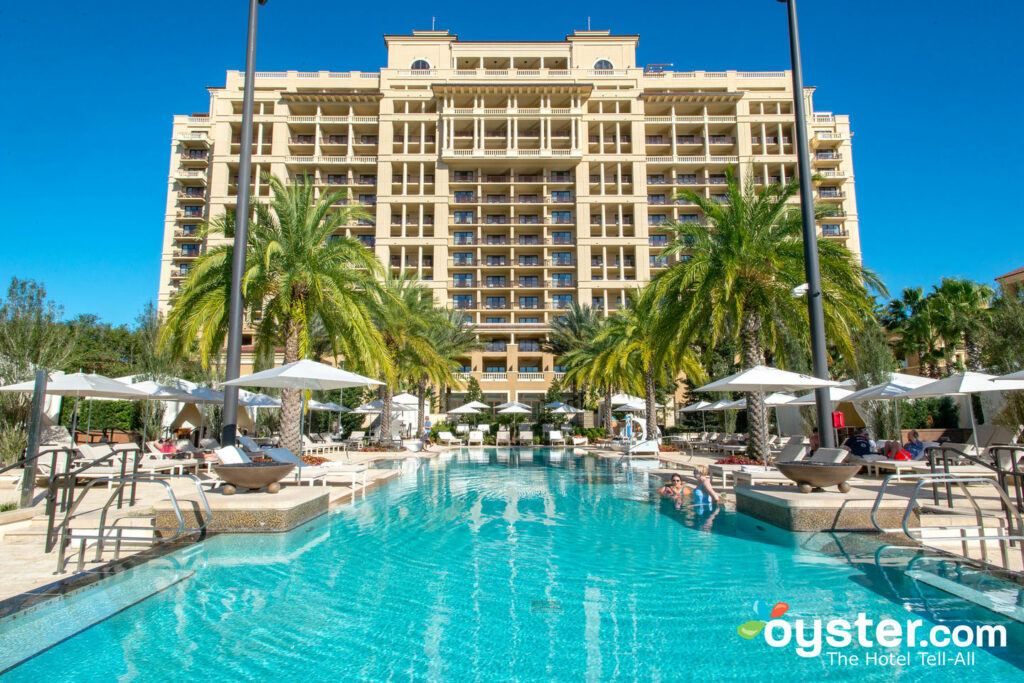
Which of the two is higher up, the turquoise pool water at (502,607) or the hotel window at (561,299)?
the hotel window at (561,299)

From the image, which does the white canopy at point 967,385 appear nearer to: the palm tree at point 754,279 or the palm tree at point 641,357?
the palm tree at point 754,279

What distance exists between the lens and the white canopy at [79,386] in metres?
10.1

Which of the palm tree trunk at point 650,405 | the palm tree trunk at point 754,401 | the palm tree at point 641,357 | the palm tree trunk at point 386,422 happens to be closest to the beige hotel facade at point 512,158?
the palm tree at point 641,357

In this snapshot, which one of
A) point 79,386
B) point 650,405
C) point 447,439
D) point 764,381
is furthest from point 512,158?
point 79,386

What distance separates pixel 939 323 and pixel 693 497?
23.5 metres

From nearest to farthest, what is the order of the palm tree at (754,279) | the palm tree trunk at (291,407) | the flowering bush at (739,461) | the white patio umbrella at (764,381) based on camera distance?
the white patio umbrella at (764,381), the palm tree at (754,279), the palm tree trunk at (291,407), the flowering bush at (739,461)

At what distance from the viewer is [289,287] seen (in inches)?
492

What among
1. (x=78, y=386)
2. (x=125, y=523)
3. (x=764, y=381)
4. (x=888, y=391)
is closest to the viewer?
(x=125, y=523)

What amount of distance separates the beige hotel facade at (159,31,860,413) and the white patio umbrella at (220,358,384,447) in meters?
35.6

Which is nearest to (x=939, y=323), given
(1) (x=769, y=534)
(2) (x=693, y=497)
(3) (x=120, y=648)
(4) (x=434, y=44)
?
(2) (x=693, y=497)

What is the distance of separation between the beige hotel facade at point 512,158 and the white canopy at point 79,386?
117 ft

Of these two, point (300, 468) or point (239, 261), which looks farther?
point (239, 261)

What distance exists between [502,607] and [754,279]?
11.0 meters

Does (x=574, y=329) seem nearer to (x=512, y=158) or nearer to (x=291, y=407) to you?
(x=512, y=158)
